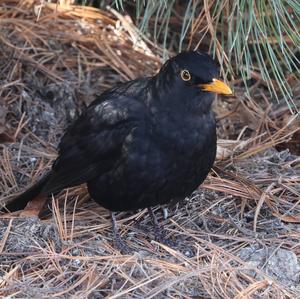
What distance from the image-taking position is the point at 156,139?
328 centimetres

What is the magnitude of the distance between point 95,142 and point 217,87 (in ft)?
2.06

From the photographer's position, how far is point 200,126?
3.32m

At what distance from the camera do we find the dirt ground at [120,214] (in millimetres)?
2932

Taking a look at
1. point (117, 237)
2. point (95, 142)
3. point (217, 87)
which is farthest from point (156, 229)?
point (217, 87)

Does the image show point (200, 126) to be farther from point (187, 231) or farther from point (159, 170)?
point (187, 231)

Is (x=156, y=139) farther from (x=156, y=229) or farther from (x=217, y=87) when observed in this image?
(x=156, y=229)

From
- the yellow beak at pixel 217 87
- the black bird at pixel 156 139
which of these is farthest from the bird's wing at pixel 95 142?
the yellow beak at pixel 217 87

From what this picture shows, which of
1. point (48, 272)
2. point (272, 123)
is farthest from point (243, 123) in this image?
point (48, 272)

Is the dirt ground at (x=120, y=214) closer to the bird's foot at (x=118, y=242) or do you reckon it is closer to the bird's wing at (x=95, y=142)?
the bird's foot at (x=118, y=242)

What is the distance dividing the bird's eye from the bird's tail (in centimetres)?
83

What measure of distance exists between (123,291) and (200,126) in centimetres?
85

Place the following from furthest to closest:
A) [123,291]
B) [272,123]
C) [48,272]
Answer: [272,123], [48,272], [123,291]

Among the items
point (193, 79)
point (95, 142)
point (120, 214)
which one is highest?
point (193, 79)

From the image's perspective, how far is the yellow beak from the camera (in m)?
3.15
